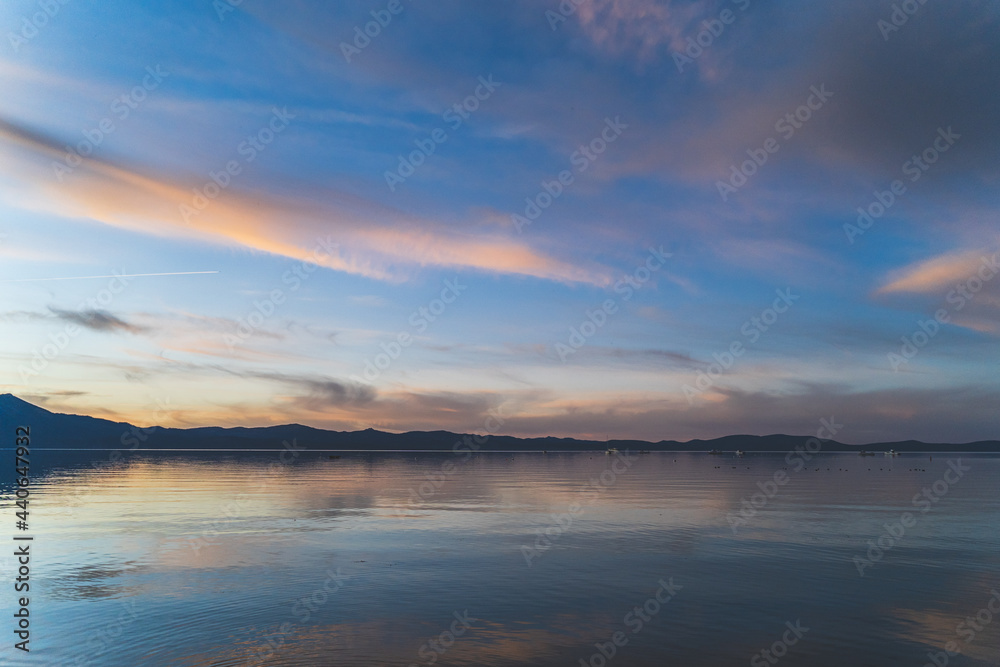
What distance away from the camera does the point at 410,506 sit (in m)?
59.8

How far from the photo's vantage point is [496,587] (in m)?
28.3

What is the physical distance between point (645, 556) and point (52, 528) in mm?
39415

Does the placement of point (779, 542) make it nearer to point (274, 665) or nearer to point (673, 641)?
point (673, 641)

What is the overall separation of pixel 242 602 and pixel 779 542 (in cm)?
3188

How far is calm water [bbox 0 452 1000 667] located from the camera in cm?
2045

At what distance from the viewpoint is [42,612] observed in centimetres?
2409

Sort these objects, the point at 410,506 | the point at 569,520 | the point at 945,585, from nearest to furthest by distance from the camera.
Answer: the point at 945,585
the point at 569,520
the point at 410,506

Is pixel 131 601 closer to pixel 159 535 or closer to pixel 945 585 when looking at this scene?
pixel 159 535

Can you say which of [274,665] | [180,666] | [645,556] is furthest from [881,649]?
[180,666]

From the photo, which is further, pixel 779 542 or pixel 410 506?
pixel 410 506

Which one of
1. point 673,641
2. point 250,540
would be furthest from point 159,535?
point 673,641

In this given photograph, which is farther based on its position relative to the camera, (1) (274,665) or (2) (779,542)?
(2) (779,542)

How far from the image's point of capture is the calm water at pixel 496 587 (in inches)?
805

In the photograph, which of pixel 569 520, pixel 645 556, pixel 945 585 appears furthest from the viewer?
pixel 569 520
